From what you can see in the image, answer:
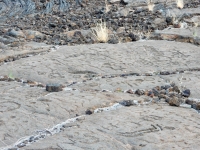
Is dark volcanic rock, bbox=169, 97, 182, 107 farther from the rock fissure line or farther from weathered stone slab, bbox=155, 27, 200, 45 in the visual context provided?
weathered stone slab, bbox=155, 27, 200, 45

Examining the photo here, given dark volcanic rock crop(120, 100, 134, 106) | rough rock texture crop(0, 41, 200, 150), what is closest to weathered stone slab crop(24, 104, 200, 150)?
rough rock texture crop(0, 41, 200, 150)

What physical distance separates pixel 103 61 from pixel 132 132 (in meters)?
2.49

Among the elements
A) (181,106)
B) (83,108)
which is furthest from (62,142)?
(181,106)

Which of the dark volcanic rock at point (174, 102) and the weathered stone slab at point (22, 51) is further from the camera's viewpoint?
the weathered stone slab at point (22, 51)

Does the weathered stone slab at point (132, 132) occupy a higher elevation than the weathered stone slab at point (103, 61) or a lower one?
→ lower

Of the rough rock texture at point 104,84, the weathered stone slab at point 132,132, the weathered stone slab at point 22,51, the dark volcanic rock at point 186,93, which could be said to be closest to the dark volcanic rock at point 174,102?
the rough rock texture at point 104,84

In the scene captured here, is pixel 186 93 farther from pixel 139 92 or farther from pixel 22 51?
pixel 22 51

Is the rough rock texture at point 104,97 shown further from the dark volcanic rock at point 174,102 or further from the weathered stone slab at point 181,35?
the weathered stone slab at point 181,35

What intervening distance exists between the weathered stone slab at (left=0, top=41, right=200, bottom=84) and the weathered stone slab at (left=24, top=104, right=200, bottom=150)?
147 centimetres

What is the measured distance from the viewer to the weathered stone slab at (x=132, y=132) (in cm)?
344

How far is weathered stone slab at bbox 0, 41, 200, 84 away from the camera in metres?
5.67

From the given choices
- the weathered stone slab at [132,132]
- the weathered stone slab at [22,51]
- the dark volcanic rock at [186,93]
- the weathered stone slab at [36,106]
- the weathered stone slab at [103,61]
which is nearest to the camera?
the weathered stone slab at [132,132]

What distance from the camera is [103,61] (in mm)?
6098

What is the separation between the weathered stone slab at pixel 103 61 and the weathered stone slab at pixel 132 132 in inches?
57.8
